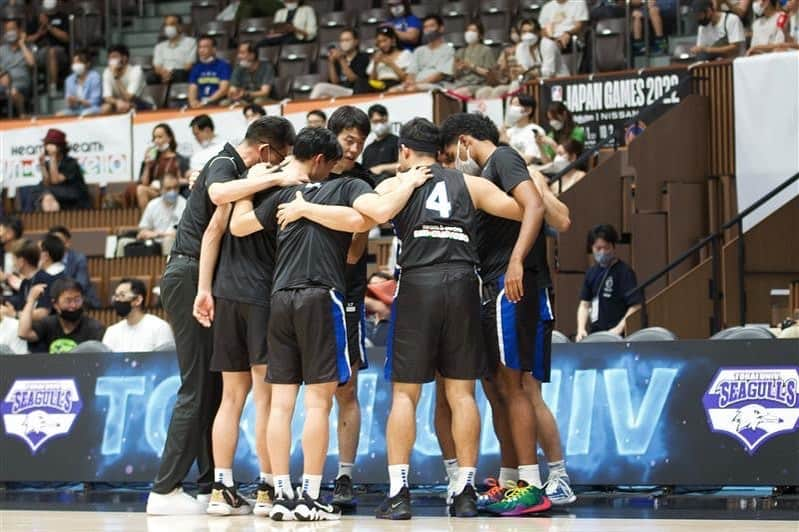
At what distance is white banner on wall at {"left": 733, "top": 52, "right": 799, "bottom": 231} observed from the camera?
15.0m

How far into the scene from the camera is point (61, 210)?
18516 mm

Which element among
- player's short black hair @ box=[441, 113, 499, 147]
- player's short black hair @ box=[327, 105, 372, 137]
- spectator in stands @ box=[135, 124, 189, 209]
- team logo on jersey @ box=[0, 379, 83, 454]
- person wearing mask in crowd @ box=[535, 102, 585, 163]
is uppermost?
player's short black hair @ box=[327, 105, 372, 137]

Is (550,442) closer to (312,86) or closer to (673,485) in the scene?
(673,485)

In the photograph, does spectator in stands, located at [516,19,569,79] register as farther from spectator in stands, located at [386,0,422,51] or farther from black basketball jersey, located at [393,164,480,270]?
black basketball jersey, located at [393,164,480,270]

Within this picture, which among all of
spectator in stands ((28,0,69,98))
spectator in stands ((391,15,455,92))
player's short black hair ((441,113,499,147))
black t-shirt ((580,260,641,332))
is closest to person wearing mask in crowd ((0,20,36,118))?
spectator in stands ((28,0,69,98))

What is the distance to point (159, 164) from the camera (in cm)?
1798

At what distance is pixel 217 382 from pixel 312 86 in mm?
10809

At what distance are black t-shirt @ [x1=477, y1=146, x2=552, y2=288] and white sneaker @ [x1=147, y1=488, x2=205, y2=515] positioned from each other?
2154 millimetres

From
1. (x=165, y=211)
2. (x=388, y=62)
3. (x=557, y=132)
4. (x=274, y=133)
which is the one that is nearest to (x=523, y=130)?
(x=557, y=132)

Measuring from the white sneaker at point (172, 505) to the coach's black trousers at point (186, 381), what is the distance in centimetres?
4

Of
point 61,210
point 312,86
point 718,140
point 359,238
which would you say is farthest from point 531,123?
point 359,238

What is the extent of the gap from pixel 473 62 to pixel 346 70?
62.9 inches

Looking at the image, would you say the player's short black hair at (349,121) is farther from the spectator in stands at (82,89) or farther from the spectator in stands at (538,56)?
the spectator in stands at (82,89)

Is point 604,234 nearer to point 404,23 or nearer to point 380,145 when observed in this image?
point 380,145
